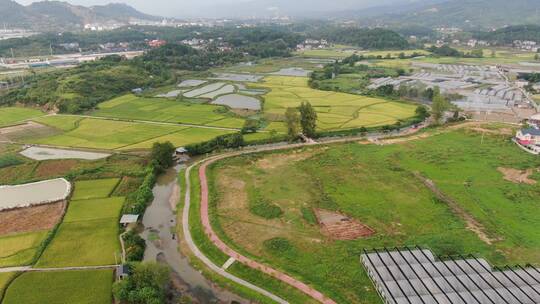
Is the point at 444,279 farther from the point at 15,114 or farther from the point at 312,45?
the point at 312,45

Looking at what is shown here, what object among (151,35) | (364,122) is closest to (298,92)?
(364,122)

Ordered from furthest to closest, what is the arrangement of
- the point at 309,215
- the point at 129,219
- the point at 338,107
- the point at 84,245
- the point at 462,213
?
the point at 338,107 < the point at 309,215 < the point at 462,213 < the point at 129,219 < the point at 84,245

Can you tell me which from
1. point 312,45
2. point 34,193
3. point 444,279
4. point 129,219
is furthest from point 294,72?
point 444,279

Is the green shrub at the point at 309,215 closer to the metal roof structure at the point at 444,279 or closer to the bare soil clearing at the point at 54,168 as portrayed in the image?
the metal roof structure at the point at 444,279

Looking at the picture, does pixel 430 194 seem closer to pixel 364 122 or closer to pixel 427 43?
pixel 364 122

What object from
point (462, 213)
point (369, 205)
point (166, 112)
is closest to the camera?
point (462, 213)

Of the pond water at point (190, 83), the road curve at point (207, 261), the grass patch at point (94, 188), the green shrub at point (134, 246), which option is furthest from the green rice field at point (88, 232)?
the pond water at point (190, 83)

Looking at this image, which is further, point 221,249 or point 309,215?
point 309,215

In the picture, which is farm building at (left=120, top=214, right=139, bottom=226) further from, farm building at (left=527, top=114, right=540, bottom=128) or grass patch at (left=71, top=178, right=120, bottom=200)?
farm building at (left=527, top=114, right=540, bottom=128)
